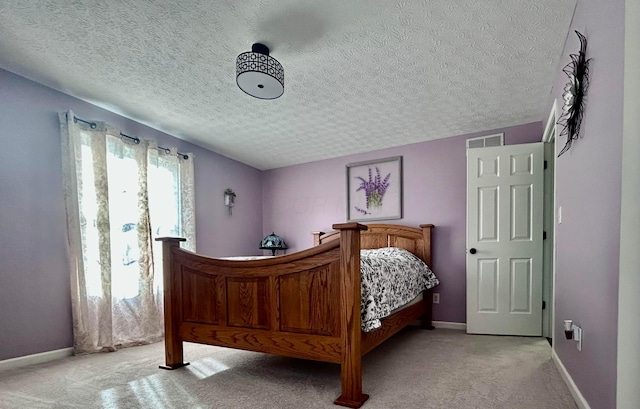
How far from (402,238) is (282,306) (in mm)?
2181

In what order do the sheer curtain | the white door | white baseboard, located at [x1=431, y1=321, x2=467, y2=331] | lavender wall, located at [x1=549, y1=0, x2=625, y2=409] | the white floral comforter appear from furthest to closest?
Result: white baseboard, located at [x1=431, y1=321, x2=467, y2=331]
the white door
the sheer curtain
the white floral comforter
lavender wall, located at [x1=549, y1=0, x2=625, y2=409]

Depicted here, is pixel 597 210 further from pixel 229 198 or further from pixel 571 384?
pixel 229 198

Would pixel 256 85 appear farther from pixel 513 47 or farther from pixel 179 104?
pixel 513 47

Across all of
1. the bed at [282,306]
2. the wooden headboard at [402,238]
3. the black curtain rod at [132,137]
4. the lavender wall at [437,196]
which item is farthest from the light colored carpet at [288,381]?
the black curtain rod at [132,137]

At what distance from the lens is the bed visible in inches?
76.8

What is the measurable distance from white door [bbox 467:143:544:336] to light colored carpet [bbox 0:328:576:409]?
14.0 inches

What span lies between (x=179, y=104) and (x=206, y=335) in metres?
2.11

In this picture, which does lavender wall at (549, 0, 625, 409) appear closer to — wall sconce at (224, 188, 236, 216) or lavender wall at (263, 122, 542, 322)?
lavender wall at (263, 122, 542, 322)

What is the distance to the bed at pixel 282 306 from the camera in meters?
1.95

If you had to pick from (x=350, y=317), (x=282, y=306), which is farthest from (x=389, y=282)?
(x=282, y=306)

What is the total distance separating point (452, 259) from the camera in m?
3.73

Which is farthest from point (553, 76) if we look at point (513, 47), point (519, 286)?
point (519, 286)

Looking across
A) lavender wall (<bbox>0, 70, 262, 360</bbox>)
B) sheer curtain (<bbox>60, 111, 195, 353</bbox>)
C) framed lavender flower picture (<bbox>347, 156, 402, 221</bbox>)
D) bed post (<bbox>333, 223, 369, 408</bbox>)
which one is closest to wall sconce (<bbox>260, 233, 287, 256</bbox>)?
framed lavender flower picture (<bbox>347, 156, 402, 221</bbox>)

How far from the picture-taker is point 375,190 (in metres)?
4.26
